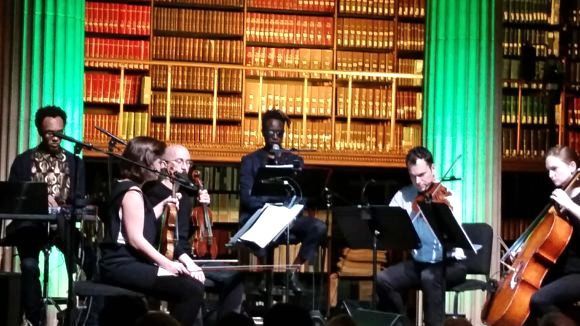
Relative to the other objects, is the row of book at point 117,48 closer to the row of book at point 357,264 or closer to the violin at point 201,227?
the row of book at point 357,264

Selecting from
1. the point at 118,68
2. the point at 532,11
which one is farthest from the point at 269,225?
the point at 532,11

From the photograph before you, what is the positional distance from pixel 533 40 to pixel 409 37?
4.01 feet

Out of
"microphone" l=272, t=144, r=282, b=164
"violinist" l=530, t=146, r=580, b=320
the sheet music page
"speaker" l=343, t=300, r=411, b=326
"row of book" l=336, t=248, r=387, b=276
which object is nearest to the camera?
"speaker" l=343, t=300, r=411, b=326

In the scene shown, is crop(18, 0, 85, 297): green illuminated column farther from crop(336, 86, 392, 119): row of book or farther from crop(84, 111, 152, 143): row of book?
crop(336, 86, 392, 119): row of book

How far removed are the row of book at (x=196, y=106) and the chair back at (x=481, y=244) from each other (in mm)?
3382

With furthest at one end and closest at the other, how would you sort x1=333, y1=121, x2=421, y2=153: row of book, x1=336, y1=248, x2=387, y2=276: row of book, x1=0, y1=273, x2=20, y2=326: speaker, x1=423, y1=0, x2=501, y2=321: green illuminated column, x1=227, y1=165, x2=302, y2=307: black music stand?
x1=333, y1=121, x2=421, y2=153: row of book
x1=336, y1=248, x2=387, y2=276: row of book
x1=423, y1=0, x2=501, y2=321: green illuminated column
x1=227, y1=165, x2=302, y2=307: black music stand
x1=0, y1=273, x2=20, y2=326: speaker

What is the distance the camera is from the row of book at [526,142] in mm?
11375

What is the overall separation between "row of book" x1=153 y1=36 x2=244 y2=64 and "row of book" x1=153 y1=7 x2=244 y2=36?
0.29 feet

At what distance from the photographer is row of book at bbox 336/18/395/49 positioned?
11.3 metres

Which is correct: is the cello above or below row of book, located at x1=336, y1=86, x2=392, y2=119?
below

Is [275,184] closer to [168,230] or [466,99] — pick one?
[168,230]

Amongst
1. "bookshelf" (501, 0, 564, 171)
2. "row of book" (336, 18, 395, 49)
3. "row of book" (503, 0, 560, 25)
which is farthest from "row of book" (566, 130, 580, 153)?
"row of book" (336, 18, 395, 49)

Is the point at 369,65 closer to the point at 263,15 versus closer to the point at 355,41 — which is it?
the point at 355,41

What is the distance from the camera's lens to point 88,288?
20.5ft
